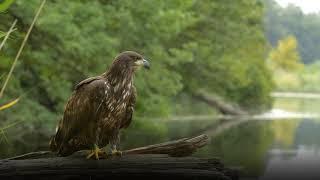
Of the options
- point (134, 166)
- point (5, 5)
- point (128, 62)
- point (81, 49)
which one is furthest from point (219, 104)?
point (5, 5)

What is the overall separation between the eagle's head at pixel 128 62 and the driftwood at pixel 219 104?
29515 mm

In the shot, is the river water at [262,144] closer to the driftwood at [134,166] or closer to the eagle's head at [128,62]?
the eagle's head at [128,62]

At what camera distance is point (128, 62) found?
430 centimetres

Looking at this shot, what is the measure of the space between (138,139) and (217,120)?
1300cm

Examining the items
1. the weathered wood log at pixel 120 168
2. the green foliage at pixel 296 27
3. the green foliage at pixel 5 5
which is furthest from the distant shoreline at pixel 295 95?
the green foliage at pixel 5 5

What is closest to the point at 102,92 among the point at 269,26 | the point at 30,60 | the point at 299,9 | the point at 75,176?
the point at 75,176

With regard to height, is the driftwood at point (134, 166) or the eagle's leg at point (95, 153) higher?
the eagle's leg at point (95, 153)

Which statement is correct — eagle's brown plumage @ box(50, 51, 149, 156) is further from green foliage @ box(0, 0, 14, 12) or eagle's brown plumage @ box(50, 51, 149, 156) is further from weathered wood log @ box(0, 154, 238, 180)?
green foliage @ box(0, 0, 14, 12)

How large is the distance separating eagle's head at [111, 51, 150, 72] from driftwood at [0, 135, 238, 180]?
0.49 m

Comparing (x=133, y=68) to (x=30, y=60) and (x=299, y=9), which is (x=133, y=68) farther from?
(x=299, y=9)

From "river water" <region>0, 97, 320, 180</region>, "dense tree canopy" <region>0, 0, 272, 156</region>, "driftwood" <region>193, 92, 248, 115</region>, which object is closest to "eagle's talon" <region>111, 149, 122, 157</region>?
"dense tree canopy" <region>0, 0, 272, 156</region>

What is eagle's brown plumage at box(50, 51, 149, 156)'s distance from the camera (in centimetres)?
431

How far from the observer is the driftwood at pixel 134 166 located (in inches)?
156

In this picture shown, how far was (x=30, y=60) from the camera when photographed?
14094 mm
